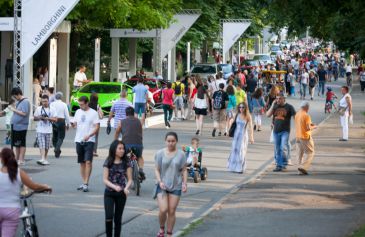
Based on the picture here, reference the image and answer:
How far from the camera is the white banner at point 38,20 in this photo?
1043 inches

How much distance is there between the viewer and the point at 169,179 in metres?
12.8

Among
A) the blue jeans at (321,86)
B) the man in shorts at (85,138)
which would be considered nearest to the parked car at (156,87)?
the blue jeans at (321,86)

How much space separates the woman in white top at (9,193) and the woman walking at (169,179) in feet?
8.64

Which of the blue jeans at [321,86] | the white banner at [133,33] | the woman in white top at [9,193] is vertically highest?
the white banner at [133,33]

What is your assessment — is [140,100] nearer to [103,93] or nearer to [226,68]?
[103,93]

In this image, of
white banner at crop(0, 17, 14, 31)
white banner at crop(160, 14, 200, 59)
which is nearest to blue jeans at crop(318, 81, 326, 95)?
white banner at crop(160, 14, 200, 59)

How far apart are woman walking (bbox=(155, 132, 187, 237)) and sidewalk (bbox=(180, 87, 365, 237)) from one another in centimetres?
123

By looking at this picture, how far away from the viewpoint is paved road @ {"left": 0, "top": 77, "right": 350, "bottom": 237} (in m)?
14.8

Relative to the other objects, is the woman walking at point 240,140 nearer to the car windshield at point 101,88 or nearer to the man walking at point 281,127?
the man walking at point 281,127

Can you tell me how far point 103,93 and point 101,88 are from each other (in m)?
0.49

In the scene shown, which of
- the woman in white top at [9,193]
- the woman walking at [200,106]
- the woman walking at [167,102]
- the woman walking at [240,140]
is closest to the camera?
the woman in white top at [9,193]

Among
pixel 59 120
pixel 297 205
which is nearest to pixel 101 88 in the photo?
pixel 59 120

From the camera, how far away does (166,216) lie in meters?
13.1

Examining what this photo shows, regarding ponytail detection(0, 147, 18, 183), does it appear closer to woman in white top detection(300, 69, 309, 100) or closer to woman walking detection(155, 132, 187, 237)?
woman walking detection(155, 132, 187, 237)
